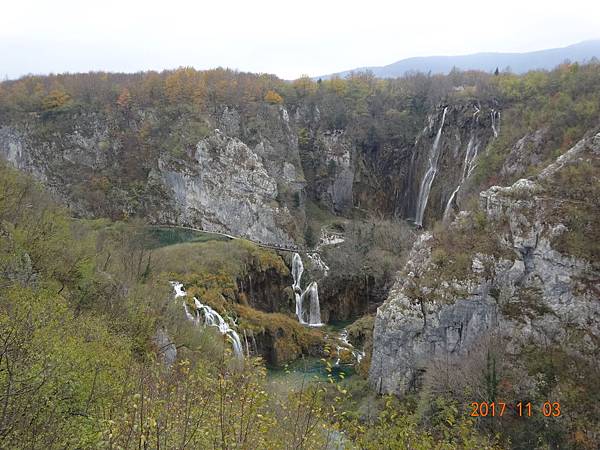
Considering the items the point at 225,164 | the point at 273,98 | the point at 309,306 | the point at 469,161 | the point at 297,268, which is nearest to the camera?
the point at 309,306

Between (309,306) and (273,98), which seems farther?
(273,98)

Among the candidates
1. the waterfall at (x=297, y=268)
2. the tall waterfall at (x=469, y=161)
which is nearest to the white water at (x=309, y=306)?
the waterfall at (x=297, y=268)

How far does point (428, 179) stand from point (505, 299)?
36.3 m

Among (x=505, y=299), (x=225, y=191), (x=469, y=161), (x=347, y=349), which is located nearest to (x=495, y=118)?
(x=469, y=161)

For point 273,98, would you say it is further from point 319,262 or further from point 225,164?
point 319,262

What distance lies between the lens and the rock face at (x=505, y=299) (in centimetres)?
2298

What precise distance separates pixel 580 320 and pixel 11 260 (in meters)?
24.2

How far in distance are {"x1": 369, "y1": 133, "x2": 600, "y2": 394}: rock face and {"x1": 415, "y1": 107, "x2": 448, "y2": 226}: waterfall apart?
31088 millimetres

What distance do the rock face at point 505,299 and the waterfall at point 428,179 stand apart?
1224 inches

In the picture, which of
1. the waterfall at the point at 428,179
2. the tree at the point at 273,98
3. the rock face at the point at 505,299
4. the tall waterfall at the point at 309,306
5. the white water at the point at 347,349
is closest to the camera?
the rock face at the point at 505,299

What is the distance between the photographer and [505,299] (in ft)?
80.3

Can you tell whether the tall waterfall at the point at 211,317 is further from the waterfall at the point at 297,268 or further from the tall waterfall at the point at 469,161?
the tall waterfall at the point at 469,161

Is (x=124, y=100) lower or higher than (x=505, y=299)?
higher

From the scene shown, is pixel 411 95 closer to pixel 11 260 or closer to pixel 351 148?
pixel 351 148
